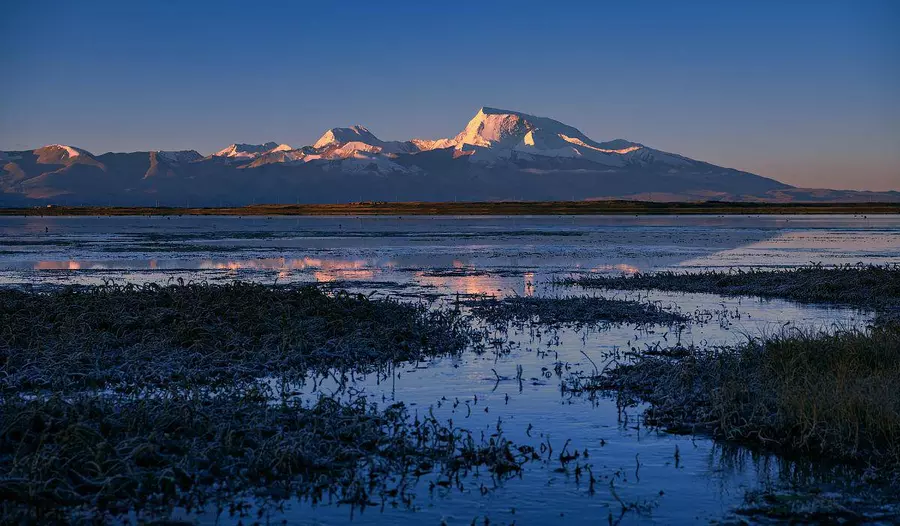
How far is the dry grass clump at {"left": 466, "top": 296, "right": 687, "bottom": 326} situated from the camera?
2583 cm

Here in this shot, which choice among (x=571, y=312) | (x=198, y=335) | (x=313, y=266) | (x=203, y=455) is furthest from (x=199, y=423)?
(x=313, y=266)

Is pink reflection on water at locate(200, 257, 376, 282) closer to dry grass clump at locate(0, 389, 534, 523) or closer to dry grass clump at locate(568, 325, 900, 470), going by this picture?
dry grass clump at locate(568, 325, 900, 470)

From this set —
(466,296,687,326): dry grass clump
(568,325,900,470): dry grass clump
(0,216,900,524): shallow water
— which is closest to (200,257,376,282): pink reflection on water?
(0,216,900,524): shallow water

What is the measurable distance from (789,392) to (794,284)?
21.5 m

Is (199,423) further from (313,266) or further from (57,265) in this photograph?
(57,265)

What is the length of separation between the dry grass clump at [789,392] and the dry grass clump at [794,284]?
13.2m

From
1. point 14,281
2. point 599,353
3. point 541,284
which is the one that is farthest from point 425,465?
point 14,281

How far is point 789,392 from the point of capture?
13445 millimetres

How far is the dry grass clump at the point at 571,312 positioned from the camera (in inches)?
1017

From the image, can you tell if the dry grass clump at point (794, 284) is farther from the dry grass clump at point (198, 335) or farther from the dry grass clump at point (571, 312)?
the dry grass clump at point (198, 335)

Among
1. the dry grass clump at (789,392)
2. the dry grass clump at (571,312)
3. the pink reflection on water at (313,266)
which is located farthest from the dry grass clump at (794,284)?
the dry grass clump at (789,392)

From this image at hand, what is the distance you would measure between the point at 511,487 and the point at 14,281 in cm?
3371

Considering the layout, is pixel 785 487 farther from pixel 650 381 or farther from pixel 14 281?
pixel 14 281

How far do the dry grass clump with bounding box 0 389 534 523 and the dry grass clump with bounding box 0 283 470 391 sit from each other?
11.9 ft
